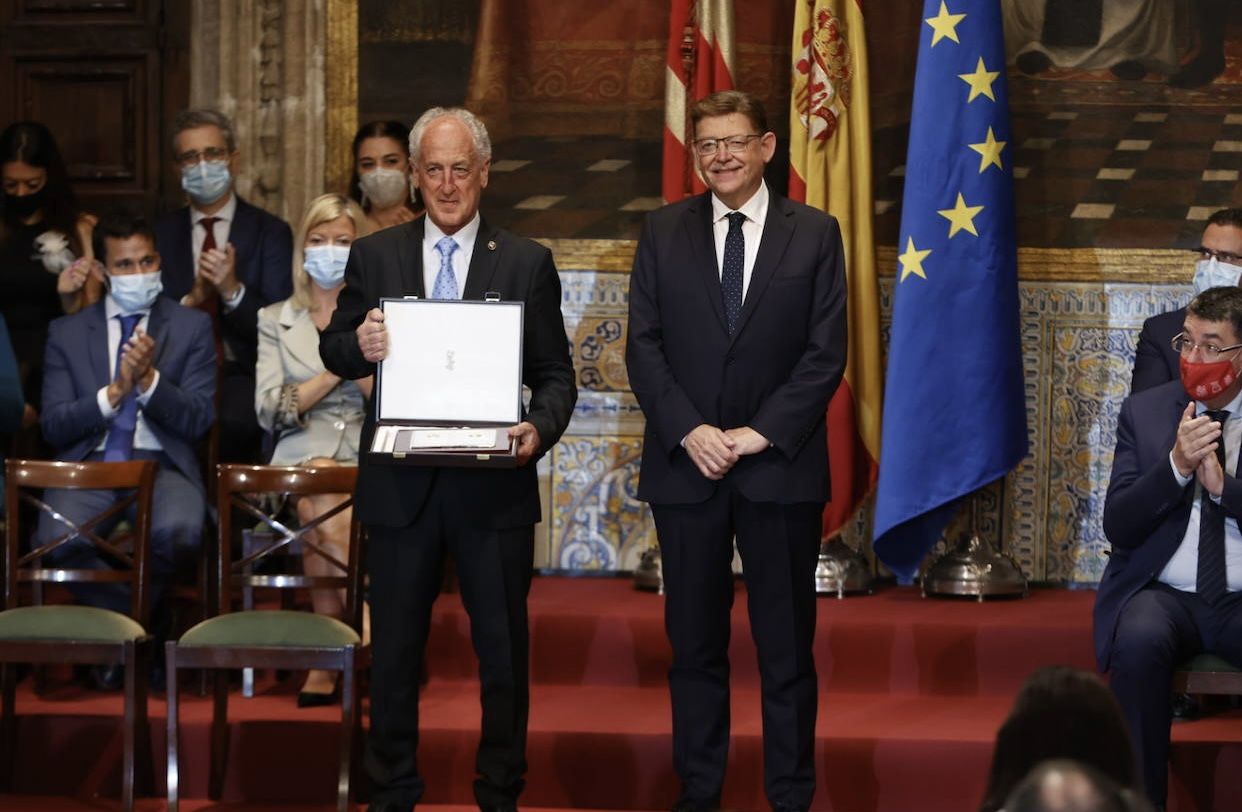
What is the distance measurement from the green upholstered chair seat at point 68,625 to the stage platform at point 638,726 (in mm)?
440

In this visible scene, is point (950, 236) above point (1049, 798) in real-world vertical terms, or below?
above

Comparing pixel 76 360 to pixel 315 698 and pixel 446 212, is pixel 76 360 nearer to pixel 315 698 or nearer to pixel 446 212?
pixel 315 698

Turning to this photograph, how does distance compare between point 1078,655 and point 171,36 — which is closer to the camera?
point 1078,655

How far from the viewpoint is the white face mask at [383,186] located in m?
6.34

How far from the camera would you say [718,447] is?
4555mm

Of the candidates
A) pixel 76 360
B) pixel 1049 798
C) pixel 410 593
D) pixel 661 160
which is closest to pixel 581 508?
pixel 661 160

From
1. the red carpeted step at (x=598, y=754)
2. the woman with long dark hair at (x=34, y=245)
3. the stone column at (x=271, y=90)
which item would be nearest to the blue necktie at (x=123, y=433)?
the woman with long dark hair at (x=34, y=245)

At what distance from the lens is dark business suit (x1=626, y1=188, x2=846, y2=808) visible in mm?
4605

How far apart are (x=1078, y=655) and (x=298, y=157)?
358cm

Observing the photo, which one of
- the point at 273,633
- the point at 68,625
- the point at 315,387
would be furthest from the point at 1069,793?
the point at 315,387

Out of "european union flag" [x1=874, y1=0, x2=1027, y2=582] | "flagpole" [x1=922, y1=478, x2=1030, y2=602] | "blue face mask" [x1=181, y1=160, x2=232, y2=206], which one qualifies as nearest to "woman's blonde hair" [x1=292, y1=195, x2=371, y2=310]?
"blue face mask" [x1=181, y1=160, x2=232, y2=206]

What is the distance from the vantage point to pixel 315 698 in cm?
559

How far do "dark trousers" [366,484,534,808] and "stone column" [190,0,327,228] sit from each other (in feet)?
9.54

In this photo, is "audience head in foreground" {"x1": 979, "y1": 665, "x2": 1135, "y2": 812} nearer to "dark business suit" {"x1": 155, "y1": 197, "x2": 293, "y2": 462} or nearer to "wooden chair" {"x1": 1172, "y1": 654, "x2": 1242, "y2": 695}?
"wooden chair" {"x1": 1172, "y1": 654, "x2": 1242, "y2": 695}
